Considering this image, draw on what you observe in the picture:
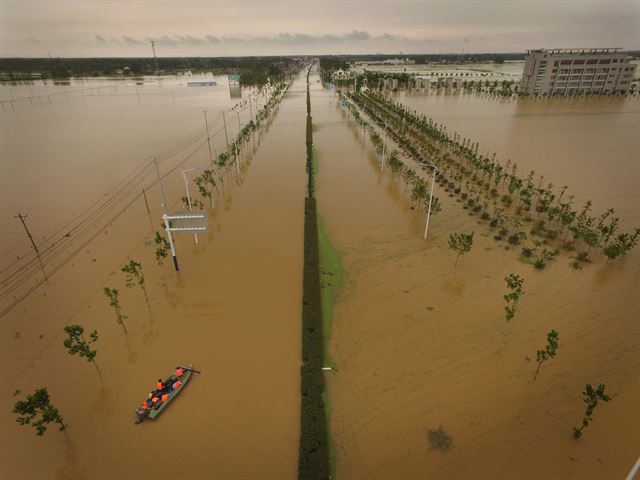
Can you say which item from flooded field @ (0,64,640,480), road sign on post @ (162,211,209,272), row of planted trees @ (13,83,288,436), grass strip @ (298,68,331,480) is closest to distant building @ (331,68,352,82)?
row of planted trees @ (13,83,288,436)

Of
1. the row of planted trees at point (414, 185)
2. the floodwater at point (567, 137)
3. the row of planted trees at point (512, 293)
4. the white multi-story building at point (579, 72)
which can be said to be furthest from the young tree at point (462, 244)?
the white multi-story building at point (579, 72)

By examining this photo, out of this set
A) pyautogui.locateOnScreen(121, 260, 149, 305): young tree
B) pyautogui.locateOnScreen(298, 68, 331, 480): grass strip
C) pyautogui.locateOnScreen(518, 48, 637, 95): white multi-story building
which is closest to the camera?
pyautogui.locateOnScreen(298, 68, 331, 480): grass strip

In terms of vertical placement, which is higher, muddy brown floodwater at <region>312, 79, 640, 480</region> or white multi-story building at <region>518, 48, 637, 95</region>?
white multi-story building at <region>518, 48, 637, 95</region>

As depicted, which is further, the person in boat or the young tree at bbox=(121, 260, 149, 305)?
the young tree at bbox=(121, 260, 149, 305)

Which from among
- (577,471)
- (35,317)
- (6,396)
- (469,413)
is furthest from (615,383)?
(35,317)

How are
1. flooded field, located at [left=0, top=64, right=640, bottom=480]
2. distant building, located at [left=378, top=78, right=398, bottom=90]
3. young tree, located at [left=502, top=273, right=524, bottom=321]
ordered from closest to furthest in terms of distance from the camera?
flooded field, located at [left=0, top=64, right=640, bottom=480] → young tree, located at [left=502, top=273, right=524, bottom=321] → distant building, located at [left=378, top=78, right=398, bottom=90]

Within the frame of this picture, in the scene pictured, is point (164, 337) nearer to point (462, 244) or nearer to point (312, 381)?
point (312, 381)

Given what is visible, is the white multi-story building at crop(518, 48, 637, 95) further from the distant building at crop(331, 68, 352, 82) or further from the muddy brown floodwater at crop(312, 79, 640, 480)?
the muddy brown floodwater at crop(312, 79, 640, 480)
